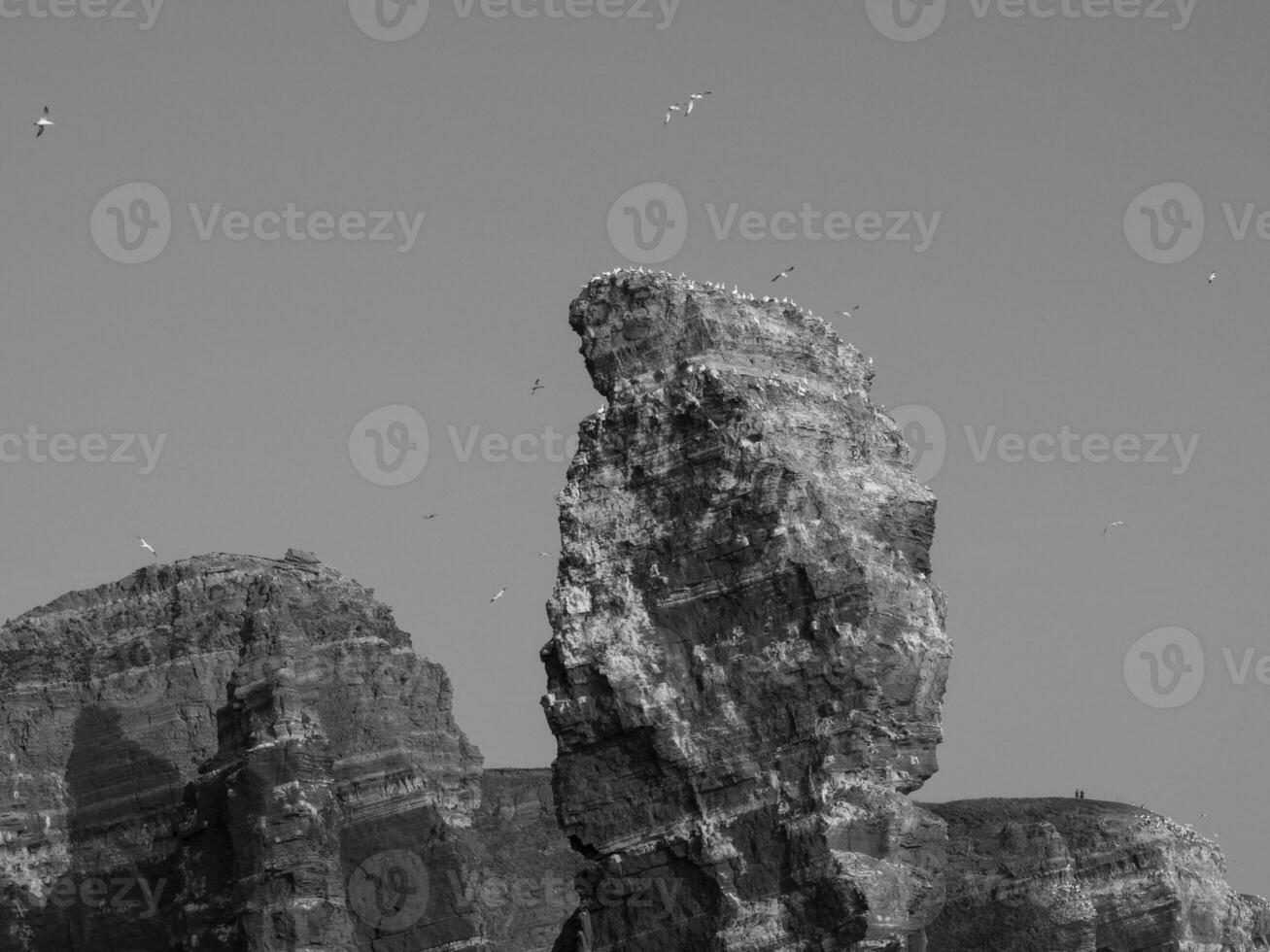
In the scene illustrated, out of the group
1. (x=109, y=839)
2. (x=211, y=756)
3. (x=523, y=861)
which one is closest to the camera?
(x=211, y=756)

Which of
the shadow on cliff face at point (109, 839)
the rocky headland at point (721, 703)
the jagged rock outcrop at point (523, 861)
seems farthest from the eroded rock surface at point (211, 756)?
the jagged rock outcrop at point (523, 861)

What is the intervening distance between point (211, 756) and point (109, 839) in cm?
466

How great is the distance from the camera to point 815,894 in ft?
204

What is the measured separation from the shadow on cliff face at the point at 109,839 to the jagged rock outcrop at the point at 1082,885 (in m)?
22.4

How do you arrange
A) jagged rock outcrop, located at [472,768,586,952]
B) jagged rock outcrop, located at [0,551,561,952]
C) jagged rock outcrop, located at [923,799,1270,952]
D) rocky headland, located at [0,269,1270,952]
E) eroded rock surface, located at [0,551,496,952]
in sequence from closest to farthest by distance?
1. rocky headland, located at [0,269,1270,952]
2. jagged rock outcrop, located at [923,799,1270,952]
3. eroded rock surface, located at [0,551,496,952]
4. jagged rock outcrop, located at [0,551,561,952]
5. jagged rock outcrop, located at [472,768,586,952]

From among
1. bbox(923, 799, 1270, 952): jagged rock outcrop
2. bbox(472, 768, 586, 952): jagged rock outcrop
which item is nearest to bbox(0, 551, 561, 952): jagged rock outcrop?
bbox(472, 768, 586, 952): jagged rock outcrop

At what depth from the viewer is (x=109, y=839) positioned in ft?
319

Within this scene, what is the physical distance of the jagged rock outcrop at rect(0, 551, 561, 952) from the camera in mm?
84750

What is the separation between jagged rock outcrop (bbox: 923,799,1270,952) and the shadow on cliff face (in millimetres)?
22432

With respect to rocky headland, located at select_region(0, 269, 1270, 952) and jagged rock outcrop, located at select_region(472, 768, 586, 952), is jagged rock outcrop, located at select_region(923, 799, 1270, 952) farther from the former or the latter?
jagged rock outcrop, located at select_region(472, 768, 586, 952)

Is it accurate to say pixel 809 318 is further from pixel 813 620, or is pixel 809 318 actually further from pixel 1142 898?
pixel 1142 898

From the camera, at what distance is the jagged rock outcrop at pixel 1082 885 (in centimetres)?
8250

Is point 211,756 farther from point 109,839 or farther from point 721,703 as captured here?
point 721,703

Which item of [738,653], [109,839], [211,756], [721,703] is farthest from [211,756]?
[738,653]
